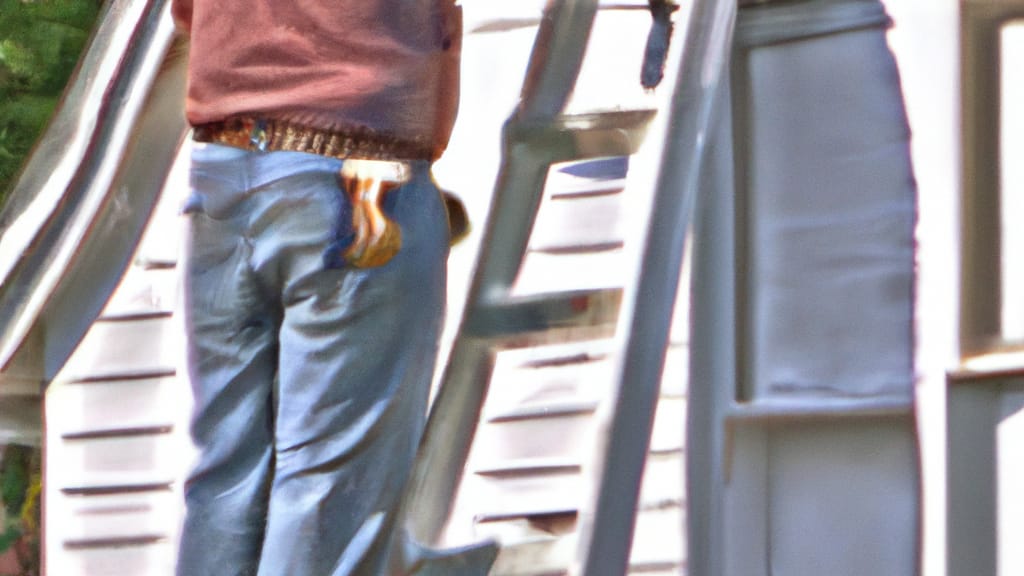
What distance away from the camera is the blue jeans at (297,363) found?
249cm

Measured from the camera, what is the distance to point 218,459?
260 centimetres

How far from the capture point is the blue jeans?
249 cm

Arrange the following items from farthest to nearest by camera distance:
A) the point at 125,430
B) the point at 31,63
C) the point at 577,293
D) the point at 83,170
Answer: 1. the point at 31,63
2. the point at 125,430
3. the point at 83,170
4. the point at 577,293

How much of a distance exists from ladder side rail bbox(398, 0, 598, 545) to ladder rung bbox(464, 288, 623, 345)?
0.02 meters

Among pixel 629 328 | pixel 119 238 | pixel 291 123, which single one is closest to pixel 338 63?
pixel 291 123

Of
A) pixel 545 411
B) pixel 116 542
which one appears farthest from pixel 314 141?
pixel 116 542

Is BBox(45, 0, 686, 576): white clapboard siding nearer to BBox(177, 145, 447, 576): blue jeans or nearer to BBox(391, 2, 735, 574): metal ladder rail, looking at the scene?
BBox(391, 2, 735, 574): metal ladder rail

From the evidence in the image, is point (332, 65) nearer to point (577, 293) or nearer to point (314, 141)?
point (314, 141)

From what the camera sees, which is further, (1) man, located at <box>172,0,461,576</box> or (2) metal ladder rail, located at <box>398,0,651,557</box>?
(2) metal ladder rail, located at <box>398,0,651,557</box>

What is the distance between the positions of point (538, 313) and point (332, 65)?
629 millimetres

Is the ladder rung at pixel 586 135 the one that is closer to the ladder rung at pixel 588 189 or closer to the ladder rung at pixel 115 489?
the ladder rung at pixel 588 189

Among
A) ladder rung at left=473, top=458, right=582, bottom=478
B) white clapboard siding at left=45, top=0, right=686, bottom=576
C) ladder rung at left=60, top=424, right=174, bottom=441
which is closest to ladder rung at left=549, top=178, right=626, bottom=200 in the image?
white clapboard siding at left=45, top=0, right=686, bottom=576

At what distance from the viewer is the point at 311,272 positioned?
98.6 inches

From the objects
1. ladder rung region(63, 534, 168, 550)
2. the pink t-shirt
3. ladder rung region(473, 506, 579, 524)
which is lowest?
ladder rung region(63, 534, 168, 550)
